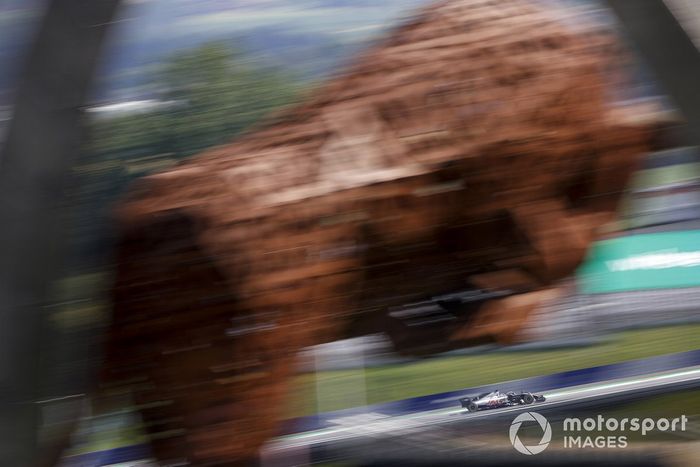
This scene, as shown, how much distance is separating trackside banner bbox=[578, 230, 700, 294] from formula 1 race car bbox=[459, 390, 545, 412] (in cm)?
19

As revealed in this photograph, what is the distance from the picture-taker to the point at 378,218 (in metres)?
1.19

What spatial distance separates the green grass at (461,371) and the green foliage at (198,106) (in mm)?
351

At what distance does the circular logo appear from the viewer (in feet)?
4.57

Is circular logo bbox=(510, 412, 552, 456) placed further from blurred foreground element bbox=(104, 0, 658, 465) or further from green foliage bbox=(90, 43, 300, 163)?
green foliage bbox=(90, 43, 300, 163)

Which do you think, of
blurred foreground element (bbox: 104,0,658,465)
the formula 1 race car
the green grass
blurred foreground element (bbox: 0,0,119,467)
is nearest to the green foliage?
blurred foreground element (bbox: 104,0,658,465)

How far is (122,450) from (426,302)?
47 cm

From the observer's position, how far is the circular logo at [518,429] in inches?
54.8

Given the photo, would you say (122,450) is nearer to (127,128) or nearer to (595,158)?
(127,128)

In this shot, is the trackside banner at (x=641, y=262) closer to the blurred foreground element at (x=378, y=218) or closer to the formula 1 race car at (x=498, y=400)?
the blurred foreground element at (x=378, y=218)

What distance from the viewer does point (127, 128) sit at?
42.4 inches

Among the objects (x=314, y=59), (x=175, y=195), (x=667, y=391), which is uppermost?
(x=314, y=59)

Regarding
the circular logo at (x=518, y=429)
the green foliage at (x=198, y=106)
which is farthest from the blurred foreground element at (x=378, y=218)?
the circular logo at (x=518, y=429)

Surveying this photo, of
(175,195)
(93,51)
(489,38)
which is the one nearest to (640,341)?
(489,38)

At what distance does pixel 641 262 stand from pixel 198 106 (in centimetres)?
71
